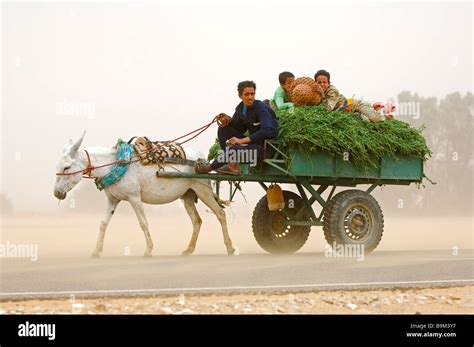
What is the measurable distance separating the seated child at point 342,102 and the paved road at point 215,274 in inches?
105

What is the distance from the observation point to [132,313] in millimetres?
10172

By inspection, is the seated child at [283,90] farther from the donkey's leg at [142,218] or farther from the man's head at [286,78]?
the donkey's leg at [142,218]

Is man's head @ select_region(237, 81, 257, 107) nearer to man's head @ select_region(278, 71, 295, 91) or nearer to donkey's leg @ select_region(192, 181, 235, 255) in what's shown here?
man's head @ select_region(278, 71, 295, 91)

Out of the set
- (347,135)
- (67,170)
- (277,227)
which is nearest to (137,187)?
(67,170)

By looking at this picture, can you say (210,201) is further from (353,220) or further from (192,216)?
(353,220)

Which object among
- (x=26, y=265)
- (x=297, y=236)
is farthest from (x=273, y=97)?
(x=26, y=265)

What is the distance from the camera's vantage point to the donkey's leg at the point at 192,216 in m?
16.4

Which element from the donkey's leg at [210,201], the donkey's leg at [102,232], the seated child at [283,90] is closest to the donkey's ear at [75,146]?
the donkey's leg at [102,232]

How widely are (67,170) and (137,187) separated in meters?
1.33

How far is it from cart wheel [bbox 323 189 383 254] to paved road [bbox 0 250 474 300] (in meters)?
0.47

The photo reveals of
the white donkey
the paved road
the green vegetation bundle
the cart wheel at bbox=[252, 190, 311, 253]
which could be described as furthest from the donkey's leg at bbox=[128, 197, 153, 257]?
the green vegetation bundle

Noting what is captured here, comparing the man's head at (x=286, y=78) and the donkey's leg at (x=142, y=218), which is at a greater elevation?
the man's head at (x=286, y=78)

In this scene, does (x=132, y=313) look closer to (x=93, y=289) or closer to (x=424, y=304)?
(x=93, y=289)

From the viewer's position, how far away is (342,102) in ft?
52.5
